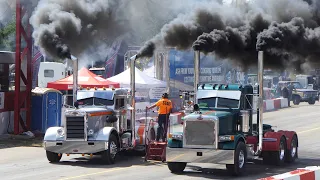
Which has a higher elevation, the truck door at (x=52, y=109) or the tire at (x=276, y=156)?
the truck door at (x=52, y=109)

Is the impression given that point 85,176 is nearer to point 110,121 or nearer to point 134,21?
point 110,121

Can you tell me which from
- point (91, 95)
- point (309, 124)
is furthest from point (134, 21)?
point (309, 124)

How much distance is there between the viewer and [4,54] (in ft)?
88.5

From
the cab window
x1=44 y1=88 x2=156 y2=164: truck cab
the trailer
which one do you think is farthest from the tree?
the trailer

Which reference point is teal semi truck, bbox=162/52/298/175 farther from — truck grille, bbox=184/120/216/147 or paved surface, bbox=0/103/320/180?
paved surface, bbox=0/103/320/180

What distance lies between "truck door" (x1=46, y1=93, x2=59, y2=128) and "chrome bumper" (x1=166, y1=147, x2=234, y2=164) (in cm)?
1150

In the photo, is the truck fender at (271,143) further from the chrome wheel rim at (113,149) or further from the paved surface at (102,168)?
the chrome wheel rim at (113,149)

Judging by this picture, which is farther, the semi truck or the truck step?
the truck step

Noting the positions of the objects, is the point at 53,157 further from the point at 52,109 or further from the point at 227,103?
the point at 52,109

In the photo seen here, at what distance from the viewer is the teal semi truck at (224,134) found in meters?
15.3

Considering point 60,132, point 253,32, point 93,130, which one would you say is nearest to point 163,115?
point 93,130

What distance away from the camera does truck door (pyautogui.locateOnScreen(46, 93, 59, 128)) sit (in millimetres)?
26172

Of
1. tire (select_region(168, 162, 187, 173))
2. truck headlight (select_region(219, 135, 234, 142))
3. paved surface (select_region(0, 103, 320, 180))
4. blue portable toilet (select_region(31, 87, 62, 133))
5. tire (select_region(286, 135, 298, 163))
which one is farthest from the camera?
blue portable toilet (select_region(31, 87, 62, 133))

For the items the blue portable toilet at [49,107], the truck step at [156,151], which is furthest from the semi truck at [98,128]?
the blue portable toilet at [49,107]
